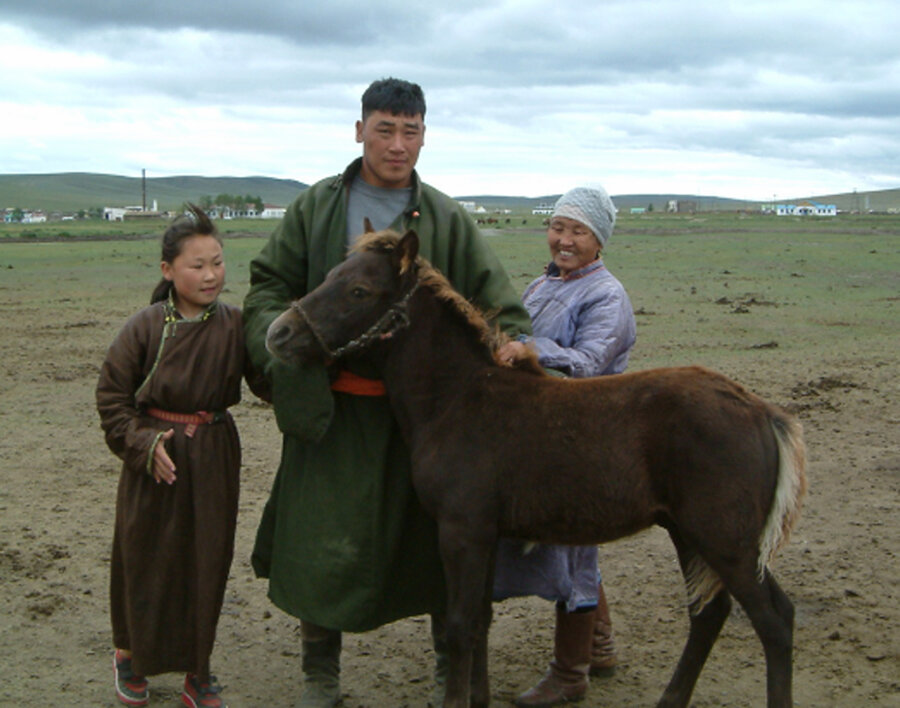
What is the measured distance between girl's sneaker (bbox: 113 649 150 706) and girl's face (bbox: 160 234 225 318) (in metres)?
1.61

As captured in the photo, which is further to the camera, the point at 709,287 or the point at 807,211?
the point at 807,211

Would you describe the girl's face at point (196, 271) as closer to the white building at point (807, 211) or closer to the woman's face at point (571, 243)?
the woman's face at point (571, 243)

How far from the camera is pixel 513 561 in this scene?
4.47 metres

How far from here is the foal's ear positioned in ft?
12.8

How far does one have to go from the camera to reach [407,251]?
3.96 metres

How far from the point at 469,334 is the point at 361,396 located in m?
0.55

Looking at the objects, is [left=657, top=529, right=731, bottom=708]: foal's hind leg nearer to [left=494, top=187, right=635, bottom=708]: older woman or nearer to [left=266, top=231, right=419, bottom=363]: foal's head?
[left=494, top=187, right=635, bottom=708]: older woman

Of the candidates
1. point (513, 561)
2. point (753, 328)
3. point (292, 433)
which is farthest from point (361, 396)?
point (753, 328)

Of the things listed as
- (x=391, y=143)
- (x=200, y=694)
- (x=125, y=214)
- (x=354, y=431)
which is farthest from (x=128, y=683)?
(x=125, y=214)

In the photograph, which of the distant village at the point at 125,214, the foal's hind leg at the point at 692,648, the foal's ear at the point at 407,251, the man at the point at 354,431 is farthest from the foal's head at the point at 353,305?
the distant village at the point at 125,214

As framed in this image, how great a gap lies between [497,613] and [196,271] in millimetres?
2639

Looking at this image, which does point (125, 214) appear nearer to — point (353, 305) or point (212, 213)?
point (212, 213)

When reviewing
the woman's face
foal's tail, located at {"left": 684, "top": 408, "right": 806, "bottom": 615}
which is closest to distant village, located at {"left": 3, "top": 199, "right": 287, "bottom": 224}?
the woman's face

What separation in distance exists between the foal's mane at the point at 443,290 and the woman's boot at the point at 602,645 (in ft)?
4.77
